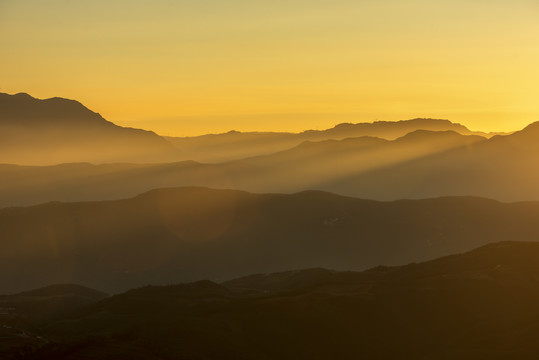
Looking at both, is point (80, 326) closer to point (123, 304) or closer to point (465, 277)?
point (123, 304)

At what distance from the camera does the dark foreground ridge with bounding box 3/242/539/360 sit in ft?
396

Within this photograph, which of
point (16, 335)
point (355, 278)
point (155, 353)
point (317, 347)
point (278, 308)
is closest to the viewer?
point (155, 353)

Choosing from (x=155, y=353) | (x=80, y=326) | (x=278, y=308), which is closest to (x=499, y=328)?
A: (x=278, y=308)

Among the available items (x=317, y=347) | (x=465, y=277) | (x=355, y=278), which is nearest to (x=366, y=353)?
(x=317, y=347)

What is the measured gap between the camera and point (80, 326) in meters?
147

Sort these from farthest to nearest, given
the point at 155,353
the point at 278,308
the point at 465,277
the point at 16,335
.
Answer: the point at 465,277, the point at 278,308, the point at 16,335, the point at 155,353

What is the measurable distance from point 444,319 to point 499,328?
12245 millimetres

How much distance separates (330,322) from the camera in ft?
466

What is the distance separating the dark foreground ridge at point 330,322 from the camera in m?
121

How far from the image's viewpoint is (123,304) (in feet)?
538

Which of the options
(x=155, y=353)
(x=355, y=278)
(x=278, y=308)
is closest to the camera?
(x=155, y=353)

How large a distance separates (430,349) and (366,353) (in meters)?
10.6

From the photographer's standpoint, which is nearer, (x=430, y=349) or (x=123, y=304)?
(x=430, y=349)

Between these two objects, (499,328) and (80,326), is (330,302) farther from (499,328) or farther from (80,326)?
(80,326)
